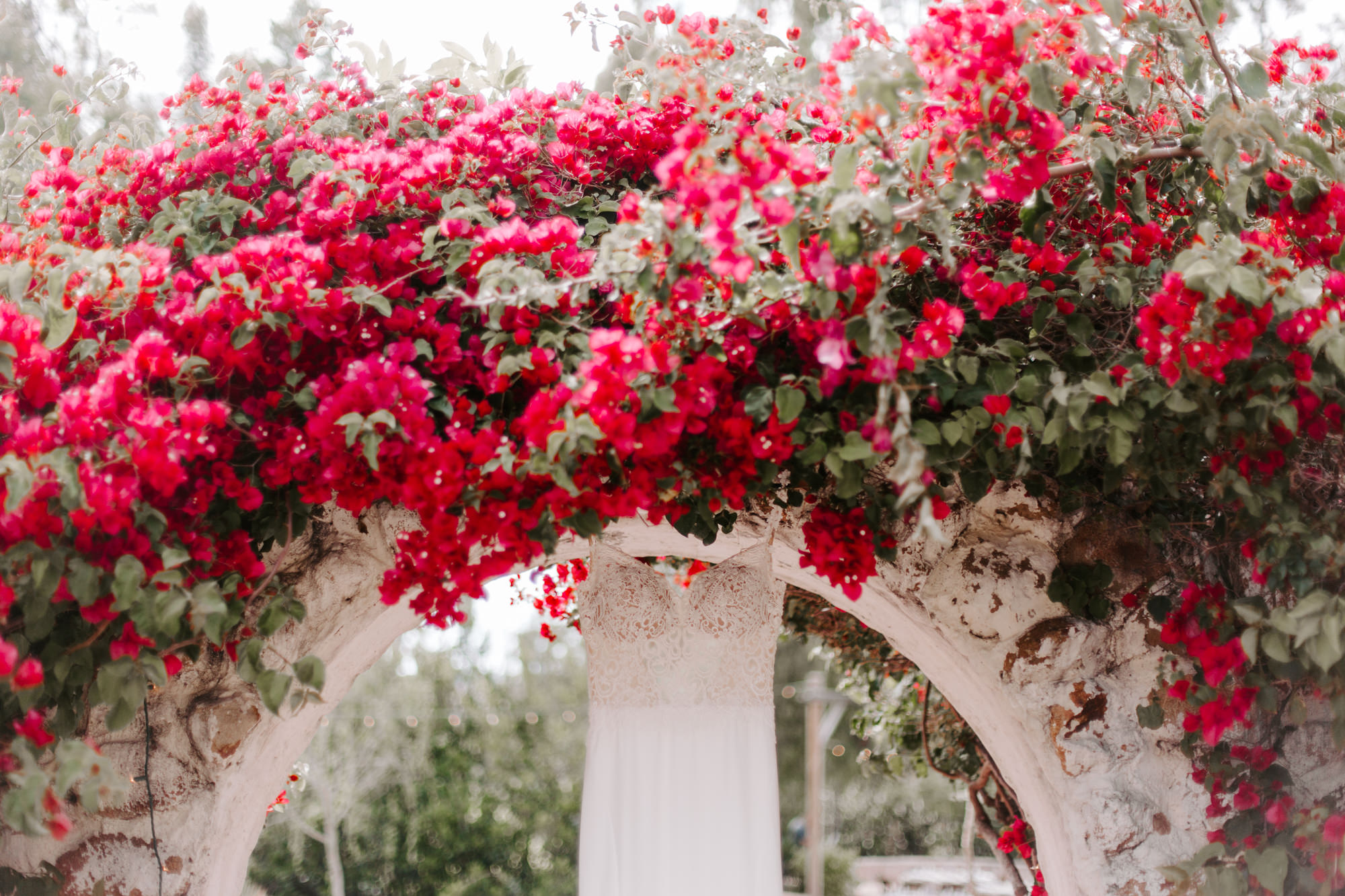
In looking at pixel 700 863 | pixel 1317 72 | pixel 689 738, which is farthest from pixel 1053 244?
pixel 700 863

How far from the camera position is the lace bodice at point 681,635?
193 centimetres

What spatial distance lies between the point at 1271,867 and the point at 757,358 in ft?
3.48

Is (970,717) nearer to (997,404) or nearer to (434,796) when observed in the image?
(997,404)

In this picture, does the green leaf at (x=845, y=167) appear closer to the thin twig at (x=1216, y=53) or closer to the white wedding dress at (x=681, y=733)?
the thin twig at (x=1216, y=53)

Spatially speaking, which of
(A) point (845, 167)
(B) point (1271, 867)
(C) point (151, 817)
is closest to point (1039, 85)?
(A) point (845, 167)

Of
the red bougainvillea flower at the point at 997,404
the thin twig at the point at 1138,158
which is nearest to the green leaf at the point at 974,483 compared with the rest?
the red bougainvillea flower at the point at 997,404

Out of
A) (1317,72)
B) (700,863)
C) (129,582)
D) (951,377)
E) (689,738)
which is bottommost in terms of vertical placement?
(700,863)

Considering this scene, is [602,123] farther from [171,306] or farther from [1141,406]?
[1141,406]

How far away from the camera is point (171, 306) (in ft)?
4.49

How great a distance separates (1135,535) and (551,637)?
1.84 m

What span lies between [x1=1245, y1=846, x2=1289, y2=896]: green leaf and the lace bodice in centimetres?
89

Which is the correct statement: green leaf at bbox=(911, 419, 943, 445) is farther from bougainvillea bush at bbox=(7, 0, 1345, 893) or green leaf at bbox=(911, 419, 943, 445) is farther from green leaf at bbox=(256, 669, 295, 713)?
green leaf at bbox=(256, 669, 295, 713)

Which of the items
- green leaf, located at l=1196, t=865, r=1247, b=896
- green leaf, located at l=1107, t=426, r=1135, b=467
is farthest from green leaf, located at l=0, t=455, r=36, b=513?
green leaf, located at l=1196, t=865, r=1247, b=896

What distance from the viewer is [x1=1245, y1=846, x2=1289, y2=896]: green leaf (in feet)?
4.45
